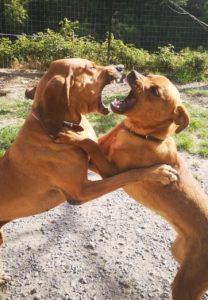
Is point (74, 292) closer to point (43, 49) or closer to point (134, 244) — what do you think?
point (134, 244)

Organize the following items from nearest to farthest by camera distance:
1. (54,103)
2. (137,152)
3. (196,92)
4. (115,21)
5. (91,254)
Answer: (54,103), (137,152), (91,254), (196,92), (115,21)

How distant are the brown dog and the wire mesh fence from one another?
539 inches

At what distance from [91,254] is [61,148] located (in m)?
1.78

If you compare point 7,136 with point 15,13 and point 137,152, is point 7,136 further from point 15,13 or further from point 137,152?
point 15,13

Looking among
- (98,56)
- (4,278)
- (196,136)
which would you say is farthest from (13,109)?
(98,56)

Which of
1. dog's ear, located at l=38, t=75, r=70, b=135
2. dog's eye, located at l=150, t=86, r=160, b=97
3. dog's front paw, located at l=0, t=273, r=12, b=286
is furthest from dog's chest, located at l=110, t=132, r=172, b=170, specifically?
dog's front paw, located at l=0, t=273, r=12, b=286

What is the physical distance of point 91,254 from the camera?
4.22 meters

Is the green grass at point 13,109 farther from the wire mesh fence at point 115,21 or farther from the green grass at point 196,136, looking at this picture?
the wire mesh fence at point 115,21

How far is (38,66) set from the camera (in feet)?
41.5

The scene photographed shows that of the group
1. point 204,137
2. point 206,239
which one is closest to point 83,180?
point 206,239

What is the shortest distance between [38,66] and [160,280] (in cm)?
992

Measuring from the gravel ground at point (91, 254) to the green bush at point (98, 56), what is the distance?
26.7 feet

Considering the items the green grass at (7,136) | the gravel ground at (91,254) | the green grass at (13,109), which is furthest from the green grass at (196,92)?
the gravel ground at (91,254)

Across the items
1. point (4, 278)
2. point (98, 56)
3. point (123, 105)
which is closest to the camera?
point (123, 105)
